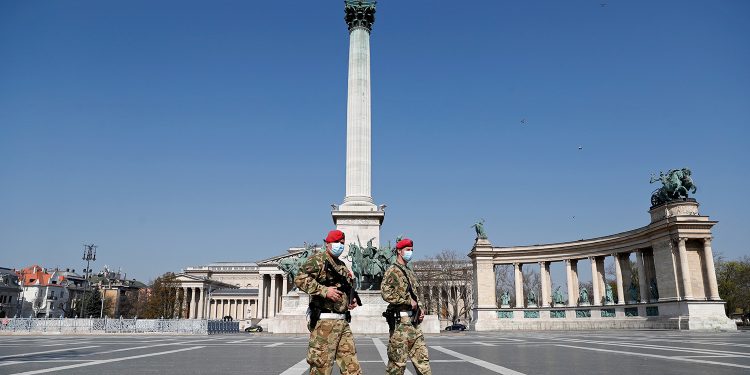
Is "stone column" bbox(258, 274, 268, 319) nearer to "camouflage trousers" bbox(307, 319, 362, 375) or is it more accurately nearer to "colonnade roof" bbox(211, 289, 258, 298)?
"colonnade roof" bbox(211, 289, 258, 298)

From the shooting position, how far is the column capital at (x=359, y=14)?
43688 millimetres

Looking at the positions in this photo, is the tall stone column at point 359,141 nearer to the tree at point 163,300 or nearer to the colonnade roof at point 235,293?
the tree at point 163,300

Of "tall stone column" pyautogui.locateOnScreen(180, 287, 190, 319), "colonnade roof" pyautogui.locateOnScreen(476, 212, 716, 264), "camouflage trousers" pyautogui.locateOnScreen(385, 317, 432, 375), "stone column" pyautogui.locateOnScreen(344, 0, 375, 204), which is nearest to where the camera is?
"camouflage trousers" pyautogui.locateOnScreen(385, 317, 432, 375)

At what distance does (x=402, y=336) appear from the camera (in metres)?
6.84

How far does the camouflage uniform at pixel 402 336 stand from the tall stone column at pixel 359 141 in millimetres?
28571

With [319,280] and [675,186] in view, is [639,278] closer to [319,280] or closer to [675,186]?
[675,186]

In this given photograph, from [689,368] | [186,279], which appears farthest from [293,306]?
[186,279]

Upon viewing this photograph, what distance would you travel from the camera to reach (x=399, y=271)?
24.1 ft

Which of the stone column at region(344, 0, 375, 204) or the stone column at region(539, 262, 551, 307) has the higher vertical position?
the stone column at region(344, 0, 375, 204)

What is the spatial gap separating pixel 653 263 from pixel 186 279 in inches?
3620

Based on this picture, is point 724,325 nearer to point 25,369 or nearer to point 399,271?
point 399,271

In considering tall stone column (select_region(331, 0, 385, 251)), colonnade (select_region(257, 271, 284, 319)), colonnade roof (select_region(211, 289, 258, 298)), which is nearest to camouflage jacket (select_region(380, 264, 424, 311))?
tall stone column (select_region(331, 0, 385, 251))

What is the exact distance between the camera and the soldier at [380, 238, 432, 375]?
6605mm

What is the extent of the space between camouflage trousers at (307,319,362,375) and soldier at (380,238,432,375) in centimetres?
91
